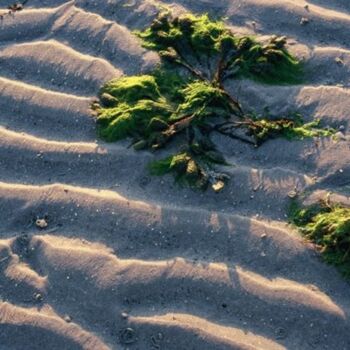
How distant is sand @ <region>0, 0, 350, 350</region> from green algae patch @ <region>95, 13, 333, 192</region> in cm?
9

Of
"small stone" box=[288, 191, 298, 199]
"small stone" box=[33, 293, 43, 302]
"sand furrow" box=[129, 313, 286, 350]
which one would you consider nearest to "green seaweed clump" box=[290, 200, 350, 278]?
"small stone" box=[288, 191, 298, 199]

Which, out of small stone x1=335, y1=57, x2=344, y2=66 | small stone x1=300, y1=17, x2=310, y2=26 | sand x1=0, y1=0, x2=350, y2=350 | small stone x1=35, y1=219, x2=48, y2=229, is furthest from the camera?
small stone x1=300, y1=17, x2=310, y2=26

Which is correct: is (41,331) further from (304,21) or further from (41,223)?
(304,21)

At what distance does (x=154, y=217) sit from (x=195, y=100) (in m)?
0.87

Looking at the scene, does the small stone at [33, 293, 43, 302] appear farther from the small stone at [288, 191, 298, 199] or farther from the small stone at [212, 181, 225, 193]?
the small stone at [288, 191, 298, 199]

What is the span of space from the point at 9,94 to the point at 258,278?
7.67 ft

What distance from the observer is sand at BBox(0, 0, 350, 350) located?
3.36 metres

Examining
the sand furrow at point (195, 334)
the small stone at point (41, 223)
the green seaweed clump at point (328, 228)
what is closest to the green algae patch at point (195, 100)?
the green seaweed clump at point (328, 228)

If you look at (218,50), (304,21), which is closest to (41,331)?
(218,50)

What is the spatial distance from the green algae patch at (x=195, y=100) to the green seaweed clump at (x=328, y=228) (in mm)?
529

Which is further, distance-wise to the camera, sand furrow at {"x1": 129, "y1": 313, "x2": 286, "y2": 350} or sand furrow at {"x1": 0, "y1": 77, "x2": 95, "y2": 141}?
sand furrow at {"x1": 0, "y1": 77, "x2": 95, "y2": 141}

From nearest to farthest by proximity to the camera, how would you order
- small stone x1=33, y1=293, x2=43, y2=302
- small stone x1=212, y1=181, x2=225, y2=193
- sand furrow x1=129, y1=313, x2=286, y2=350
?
sand furrow x1=129, y1=313, x2=286, y2=350, small stone x1=33, y1=293, x2=43, y2=302, small stone x1=212, y1=181, x2=225, y2=193

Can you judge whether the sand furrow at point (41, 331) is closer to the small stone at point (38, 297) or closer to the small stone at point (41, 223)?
the small stone at point (38, 297)

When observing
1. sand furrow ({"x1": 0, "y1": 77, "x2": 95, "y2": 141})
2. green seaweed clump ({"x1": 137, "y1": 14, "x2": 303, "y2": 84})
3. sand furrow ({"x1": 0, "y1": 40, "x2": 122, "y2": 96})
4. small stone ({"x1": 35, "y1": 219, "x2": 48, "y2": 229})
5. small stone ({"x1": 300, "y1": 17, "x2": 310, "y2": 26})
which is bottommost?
small stone ({"x1": 35, "y1": 219, "x2": 48, "y2": 229})
